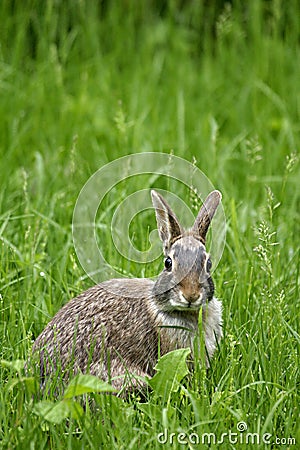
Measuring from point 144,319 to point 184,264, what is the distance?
0.36 metres

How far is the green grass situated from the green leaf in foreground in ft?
0.12

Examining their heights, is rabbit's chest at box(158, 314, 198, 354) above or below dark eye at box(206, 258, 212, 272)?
below

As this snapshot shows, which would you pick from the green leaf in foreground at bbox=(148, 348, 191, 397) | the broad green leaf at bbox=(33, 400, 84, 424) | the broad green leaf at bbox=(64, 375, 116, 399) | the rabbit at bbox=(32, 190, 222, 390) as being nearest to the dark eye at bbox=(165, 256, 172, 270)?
the rabbit at bbox=(32, 190, 222, 390)

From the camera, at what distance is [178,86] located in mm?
6719

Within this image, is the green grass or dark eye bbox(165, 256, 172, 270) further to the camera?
dark eye bbox(165, 256, 172, 270)

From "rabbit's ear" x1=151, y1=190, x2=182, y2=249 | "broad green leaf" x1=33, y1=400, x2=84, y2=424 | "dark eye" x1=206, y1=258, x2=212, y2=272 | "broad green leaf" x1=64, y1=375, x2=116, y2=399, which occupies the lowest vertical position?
"broad green leaf" x1=33, y1=400, x2=84, y2=424

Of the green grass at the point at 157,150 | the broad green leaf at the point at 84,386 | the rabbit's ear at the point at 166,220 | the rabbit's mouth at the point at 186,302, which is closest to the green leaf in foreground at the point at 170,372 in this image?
the green grass at the point at 157,150

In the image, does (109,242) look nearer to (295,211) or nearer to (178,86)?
(295,211)

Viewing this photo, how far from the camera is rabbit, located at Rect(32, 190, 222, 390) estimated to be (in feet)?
10.9

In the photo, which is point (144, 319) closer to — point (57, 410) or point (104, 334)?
point (104, 334)

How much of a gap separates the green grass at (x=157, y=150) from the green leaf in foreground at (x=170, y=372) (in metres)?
0.04

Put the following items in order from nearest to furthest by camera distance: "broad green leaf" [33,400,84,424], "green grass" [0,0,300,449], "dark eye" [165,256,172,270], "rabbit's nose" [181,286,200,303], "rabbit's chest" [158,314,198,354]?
"broad green leaf" [33,400,84,424] → "green grass" [0,0,300,449] → "rabbit's nose" [181,286,200,303] → "dark eye" [165,256,172,270] → "rabbit's chest" [158,314,198,354]

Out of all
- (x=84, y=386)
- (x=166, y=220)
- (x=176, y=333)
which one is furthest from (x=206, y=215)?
(x=84, y=386)

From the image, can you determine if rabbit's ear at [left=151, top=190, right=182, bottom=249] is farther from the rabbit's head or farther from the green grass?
the green grass
